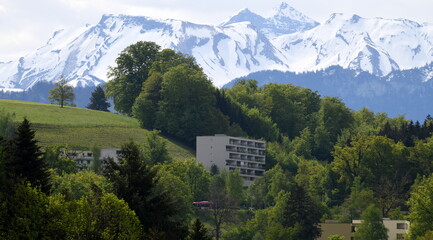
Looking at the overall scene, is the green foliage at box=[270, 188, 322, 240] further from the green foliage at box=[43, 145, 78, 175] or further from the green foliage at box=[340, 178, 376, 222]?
the green foliage at box=[43, 145, 78, 175]

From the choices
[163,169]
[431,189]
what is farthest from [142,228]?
[163,169]

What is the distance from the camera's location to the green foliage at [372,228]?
164 meters

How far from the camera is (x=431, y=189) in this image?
6132 inches

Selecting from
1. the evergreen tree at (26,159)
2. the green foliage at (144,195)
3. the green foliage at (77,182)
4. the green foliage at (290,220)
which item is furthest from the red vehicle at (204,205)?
the evergreen tree at (26,159)

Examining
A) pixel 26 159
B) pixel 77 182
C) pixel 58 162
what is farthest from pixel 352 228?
pixel 26 159

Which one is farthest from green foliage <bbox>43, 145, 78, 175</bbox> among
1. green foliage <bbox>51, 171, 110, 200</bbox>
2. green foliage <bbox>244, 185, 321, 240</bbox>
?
green foliage <bbox>244, 185, 321, 240</bbox>

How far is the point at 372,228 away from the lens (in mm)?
166250

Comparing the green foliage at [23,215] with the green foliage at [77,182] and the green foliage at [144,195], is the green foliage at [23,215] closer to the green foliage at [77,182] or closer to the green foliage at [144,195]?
the green foliage at [144,195]

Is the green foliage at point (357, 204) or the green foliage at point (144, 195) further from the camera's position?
the green foliage at point (357, 204)

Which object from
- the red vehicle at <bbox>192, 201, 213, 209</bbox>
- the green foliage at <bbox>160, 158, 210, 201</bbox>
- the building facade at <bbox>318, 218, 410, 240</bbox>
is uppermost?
the green foliage at <bbox>160, 158, 210, 201</bbox>

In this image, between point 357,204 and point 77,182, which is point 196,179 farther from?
point 77,182

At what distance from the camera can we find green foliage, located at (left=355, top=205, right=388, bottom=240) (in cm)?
16450

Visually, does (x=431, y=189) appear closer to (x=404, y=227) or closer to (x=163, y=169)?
(x=404, y=227)

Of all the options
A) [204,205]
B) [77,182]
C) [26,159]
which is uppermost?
[77,182]
